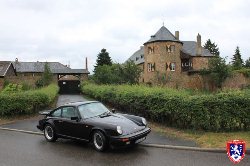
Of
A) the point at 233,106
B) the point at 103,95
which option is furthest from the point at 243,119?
the point at 103,95

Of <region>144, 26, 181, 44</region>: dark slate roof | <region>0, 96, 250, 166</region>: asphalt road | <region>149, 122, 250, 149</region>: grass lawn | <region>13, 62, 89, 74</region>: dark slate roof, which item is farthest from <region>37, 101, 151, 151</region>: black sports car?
<region>13, 62, 89, 74</region>: dark slate roof

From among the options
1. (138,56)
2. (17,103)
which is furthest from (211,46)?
(17,103)

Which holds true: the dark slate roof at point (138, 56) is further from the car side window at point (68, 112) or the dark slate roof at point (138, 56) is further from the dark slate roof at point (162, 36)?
the car side window at point (68, 112)

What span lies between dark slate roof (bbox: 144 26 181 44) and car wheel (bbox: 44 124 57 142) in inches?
1696

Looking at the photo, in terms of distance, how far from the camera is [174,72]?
179 feet

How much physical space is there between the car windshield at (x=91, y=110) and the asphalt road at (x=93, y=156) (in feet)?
3.57

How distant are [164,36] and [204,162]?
46.8 metres

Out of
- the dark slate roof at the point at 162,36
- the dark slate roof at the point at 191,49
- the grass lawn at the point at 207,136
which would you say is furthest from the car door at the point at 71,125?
the dark slate roof at the point at 191,49

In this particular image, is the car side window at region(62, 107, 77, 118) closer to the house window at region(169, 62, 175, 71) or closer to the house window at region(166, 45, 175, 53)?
the house window at region(166, 45, 175, 53)

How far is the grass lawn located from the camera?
995cm

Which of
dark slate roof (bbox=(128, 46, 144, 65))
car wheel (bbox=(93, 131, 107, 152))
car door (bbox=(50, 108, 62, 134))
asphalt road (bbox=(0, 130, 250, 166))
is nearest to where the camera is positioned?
asphalt road (bbox=(0, 130, 250, 166))

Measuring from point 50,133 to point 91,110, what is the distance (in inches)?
81.8

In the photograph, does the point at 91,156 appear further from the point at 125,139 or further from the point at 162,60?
the point at 162,60

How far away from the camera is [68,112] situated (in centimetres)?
1127
